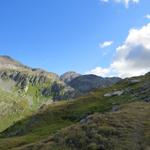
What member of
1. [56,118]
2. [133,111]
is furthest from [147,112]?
[56,118]

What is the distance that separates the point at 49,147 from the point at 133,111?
1732cm

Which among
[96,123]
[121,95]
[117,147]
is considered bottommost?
[117,147]

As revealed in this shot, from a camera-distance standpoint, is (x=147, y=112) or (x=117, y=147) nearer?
(x=117, y=147)

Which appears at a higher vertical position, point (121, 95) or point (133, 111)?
point (121, 95)

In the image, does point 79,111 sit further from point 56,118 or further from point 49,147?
point 49,147

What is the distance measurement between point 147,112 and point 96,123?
10119mm

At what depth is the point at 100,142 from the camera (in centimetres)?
4909

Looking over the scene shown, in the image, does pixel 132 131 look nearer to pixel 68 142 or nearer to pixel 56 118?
pixel 68 142

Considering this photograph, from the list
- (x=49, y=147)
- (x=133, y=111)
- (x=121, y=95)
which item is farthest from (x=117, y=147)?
(x=121, y=95)

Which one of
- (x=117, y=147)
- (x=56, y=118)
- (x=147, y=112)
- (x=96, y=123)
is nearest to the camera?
(x=117, y=147)

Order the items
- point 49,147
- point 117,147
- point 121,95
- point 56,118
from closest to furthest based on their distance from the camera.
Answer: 1. point 117,147
2. point 49,147
3. point 121,95
4. point 56,118

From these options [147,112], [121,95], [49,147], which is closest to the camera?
[49,147]

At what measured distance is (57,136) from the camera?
5362 cm

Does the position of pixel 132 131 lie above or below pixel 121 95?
below
